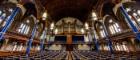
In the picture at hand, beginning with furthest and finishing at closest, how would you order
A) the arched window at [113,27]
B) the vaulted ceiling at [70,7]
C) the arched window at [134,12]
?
the vaulted ceiling at [70,7], the arched window at [113,27], the arched window at [134,12]

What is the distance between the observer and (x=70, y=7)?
23078mm

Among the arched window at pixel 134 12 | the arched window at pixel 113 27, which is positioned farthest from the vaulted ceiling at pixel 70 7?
the arched window at pixel 134 12

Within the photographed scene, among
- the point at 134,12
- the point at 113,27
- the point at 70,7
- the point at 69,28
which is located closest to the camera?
the point at 134,12

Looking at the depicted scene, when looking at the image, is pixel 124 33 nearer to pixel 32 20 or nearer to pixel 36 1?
pixel 36 1

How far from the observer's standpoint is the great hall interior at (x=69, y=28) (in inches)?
474

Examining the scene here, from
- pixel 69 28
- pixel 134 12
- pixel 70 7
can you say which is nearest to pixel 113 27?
pixel 134 12

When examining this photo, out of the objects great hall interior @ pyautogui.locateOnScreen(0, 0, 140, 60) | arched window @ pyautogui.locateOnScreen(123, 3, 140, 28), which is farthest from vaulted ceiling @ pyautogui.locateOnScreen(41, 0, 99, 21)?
arched window @ pyautogui.locateOnScreen(123, 3, 140, 28)

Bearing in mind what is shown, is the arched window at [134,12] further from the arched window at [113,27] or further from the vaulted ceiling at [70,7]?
the vaulted ceiling at [70,7]

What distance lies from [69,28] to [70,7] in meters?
5.03

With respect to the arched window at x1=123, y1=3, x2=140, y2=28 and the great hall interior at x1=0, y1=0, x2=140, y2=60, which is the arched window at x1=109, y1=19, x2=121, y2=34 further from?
the arched window at x1=123, y1=3, x2=140, y2=28

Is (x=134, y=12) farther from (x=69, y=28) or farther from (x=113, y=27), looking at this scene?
(x=69, y=28)

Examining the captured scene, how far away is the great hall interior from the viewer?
1204 cm

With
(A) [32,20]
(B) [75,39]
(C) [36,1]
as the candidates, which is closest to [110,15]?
(B) [75,39]

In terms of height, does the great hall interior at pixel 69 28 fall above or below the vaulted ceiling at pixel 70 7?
below
